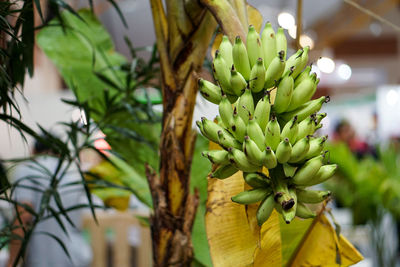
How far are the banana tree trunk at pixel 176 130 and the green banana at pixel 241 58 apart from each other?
26 cm

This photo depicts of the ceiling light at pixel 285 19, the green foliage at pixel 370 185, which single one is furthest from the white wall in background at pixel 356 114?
the green foliage at pixel 370 185

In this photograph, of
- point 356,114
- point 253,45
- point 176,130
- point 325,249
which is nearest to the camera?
point 253,45

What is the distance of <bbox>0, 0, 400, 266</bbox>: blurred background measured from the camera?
2.46 metres

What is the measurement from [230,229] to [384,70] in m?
8.03

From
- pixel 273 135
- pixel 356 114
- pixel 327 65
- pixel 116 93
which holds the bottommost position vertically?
pixel 273 135

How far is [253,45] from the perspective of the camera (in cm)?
63

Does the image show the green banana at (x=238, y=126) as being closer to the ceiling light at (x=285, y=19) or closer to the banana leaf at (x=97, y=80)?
the banana leaf at (x=97, y=80)

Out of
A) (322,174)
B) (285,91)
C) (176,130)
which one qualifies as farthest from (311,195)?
(176,130)

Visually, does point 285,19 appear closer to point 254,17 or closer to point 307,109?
point 254,17

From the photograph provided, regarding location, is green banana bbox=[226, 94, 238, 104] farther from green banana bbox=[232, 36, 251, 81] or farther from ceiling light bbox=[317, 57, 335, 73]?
ceiling light bbox=[317, 57, 335, 73]

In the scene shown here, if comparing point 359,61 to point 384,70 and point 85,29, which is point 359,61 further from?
point 85,29

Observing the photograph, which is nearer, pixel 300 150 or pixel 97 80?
pixel 300 150

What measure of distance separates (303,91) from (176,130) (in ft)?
1.15

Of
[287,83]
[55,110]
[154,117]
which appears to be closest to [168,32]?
[154,117]
